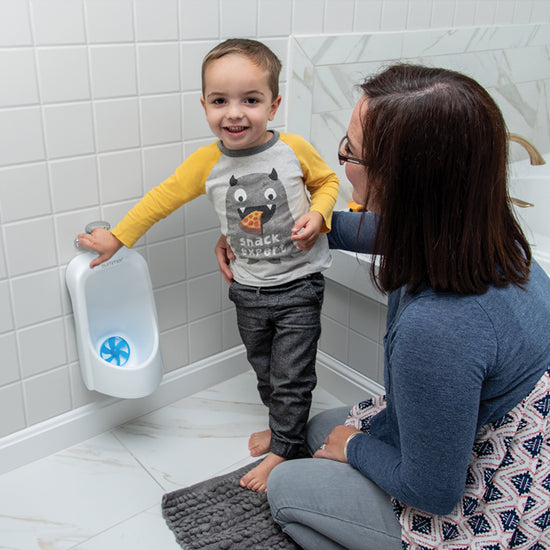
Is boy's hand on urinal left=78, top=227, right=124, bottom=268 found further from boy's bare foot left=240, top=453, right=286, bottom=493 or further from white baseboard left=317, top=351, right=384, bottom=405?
white baseboard left=317, top=351, right=384, bottom=405

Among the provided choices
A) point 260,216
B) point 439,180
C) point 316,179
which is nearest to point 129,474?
point 260,216

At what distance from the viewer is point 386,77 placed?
0.97 meters

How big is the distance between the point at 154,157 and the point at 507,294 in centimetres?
98

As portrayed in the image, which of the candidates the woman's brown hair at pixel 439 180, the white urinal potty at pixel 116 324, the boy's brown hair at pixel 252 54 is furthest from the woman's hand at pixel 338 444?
the boy's brown hair at pixel 252 54

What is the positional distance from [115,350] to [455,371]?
1.00 m

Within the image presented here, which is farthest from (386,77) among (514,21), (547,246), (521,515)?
(514,21)

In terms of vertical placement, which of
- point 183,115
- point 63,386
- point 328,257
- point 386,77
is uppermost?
point 386,77

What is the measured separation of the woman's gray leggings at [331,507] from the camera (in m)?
1.16

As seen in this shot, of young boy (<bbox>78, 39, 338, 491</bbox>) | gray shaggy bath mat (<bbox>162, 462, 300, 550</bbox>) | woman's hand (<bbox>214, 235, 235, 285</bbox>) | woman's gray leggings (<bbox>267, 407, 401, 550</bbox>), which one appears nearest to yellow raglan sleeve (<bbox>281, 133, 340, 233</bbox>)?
young boy (<bbox>78, 39, 338, 491</bbox>)

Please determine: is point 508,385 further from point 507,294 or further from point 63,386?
point 63,386

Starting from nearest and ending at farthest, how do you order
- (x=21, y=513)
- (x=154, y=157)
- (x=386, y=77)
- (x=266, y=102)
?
(x=386, y=77), (x=266, y=102), (x=21, y=513), (x=154, y=157)

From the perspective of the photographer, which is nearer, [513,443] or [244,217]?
[513,443]

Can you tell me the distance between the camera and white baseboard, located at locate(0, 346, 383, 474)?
5.34ft

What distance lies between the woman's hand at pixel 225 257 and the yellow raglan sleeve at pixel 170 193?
0.18m
